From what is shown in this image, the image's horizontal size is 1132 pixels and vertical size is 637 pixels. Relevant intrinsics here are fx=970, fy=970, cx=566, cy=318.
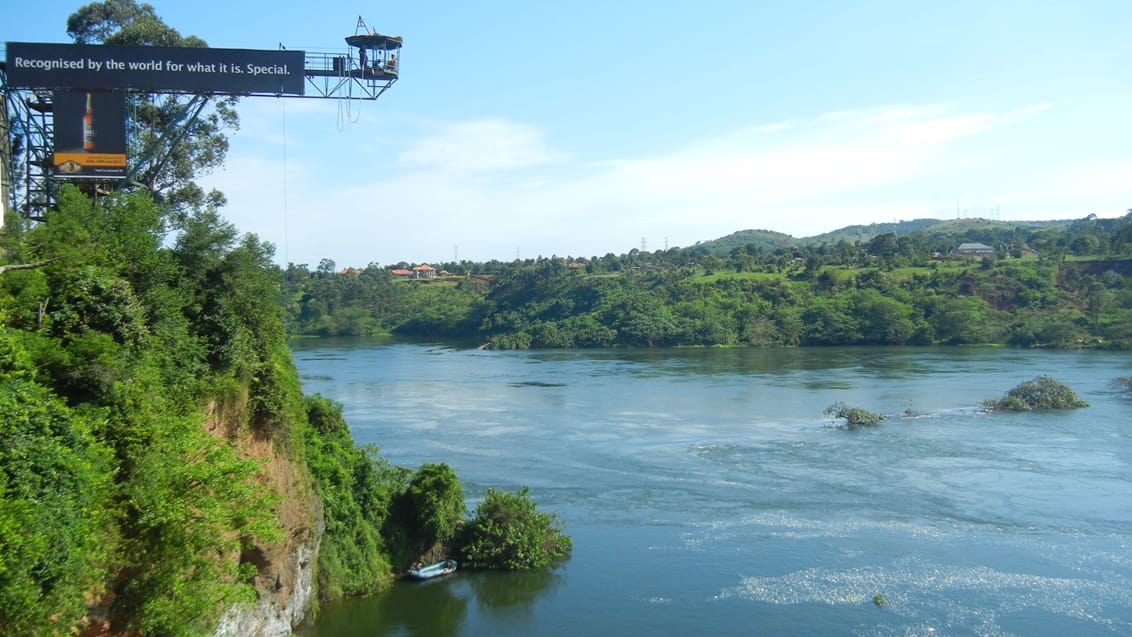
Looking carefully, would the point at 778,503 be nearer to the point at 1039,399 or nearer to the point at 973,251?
the point at 1039,399

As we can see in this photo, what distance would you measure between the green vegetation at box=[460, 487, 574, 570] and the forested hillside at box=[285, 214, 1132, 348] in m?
38.6

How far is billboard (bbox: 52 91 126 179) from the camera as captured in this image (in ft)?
52.7

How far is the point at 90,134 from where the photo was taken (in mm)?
16234

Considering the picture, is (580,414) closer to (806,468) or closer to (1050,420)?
(806,468)

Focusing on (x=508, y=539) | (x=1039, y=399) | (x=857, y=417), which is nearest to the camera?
(x=508, y=539)

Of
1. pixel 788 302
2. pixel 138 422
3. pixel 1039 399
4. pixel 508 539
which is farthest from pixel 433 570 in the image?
pixel 788 302

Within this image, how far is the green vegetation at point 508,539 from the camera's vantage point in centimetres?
2009

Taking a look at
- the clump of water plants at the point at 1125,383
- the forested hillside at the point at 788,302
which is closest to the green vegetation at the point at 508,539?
the clump of water plants at the point at 1125,383

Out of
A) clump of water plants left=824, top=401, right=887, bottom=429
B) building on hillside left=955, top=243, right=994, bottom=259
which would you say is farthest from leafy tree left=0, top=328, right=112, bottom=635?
building on hillside left=955, top=243, right=994, bottom=259

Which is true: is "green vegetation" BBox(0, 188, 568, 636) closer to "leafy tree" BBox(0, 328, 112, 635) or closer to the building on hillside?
"leafy tree" BBox(0, 328, 112, 635)

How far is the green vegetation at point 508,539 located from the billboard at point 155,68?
366 inches

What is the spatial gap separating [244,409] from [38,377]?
4.01 metres

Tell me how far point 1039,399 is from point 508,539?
2512 cm

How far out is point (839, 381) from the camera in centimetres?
4556
